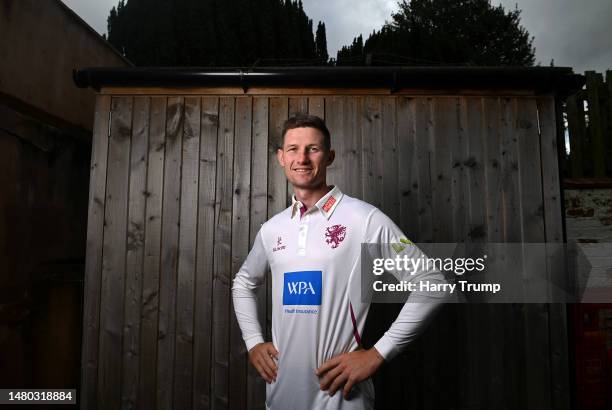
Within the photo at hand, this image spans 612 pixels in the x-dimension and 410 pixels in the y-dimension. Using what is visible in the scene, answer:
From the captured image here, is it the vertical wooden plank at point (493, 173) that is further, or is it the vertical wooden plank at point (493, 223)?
the vertical wooden plank at point (493, 173)

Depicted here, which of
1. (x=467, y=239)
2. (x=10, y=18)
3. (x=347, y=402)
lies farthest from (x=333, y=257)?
(x=10, y=18)

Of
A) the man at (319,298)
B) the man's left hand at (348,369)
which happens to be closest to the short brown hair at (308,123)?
the man at (319,298)

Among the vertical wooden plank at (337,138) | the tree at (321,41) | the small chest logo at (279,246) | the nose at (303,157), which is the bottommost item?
the small chest logo at (279,246)

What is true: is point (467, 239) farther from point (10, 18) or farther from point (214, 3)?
point (214, 3)

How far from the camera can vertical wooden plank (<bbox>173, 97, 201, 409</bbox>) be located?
8.34 feet

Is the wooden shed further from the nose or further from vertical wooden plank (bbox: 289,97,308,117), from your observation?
the nose

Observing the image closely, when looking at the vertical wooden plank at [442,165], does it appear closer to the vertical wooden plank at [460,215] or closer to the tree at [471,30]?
the vertical wooden plank at [460,215]

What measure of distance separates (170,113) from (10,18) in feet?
5.48

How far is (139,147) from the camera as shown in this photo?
2.73 m

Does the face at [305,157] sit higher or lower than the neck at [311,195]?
higher

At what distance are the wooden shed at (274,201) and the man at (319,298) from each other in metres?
0.98

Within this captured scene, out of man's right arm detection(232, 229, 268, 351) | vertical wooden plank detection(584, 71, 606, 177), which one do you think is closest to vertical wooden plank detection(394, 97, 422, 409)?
man's right arm detection(232, 229, 268, 351)

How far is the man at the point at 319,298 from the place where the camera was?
145cm

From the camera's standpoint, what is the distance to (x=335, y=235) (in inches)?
62.8
